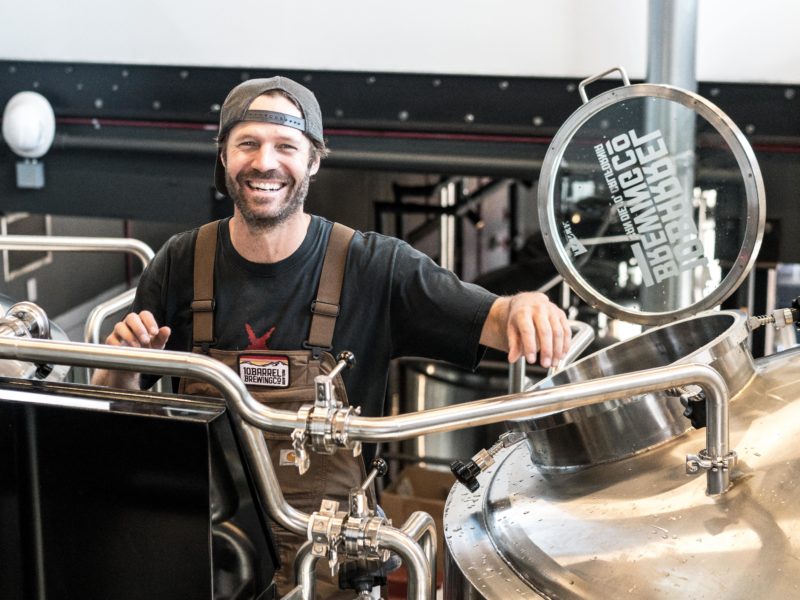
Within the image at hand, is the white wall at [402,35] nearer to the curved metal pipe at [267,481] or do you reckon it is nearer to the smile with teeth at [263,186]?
the smile with teeth at [263,186]

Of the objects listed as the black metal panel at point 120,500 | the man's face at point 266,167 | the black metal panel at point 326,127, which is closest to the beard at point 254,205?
Result: the man's face at point 266,167

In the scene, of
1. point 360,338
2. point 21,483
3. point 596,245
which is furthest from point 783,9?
point 21,483

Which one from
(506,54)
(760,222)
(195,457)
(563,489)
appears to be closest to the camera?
(195,457)

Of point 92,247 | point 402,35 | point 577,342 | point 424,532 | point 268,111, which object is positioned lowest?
point 424,532

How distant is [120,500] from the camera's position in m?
1.27

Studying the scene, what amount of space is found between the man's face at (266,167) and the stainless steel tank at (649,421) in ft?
1.46

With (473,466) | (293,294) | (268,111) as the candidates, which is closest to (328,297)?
(293,294)

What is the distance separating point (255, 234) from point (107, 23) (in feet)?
5.13

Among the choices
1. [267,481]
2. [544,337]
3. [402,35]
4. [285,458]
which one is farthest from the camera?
[402,35]

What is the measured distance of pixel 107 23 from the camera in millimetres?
3164

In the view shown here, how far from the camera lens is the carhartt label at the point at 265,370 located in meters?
1.81

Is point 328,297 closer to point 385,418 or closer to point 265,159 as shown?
point 265,159

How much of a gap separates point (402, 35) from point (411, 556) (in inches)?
76.2

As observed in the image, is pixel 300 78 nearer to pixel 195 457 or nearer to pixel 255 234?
pixel 255 234
